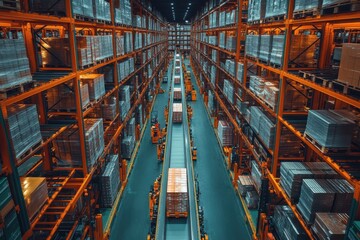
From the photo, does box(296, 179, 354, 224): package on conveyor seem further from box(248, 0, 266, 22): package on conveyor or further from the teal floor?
box(248, 0, 266, 22): package on conveyor

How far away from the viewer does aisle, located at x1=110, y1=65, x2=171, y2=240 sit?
27.5 ft

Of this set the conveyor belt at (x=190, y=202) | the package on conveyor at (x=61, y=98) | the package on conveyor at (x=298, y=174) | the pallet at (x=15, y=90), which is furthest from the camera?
the conveyor belt at (x=190, y=202)

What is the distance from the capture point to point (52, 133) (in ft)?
18.0

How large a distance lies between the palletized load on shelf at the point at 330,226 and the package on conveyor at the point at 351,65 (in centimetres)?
212

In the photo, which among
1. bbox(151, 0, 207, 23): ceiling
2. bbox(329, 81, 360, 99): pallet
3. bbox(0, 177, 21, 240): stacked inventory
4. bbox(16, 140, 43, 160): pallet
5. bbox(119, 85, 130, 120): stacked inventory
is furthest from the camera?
bbox(151, 0, 207, 23): ceiling

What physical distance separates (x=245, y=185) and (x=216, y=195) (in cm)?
128

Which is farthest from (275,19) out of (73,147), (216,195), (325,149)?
(216,195)

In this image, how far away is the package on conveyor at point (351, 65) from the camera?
3.75 m

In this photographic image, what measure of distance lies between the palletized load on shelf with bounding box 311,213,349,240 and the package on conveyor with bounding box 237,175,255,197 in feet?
15.5

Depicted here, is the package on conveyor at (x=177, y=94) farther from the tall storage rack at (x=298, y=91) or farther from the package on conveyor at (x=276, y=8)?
the package on conveyor at (x=276, y=8)

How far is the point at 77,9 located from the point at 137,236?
628 cm

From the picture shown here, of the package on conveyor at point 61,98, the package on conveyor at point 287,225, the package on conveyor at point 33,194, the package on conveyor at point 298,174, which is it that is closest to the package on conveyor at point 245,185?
the package on conveyor at point 287,225

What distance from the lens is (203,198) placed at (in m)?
9.98

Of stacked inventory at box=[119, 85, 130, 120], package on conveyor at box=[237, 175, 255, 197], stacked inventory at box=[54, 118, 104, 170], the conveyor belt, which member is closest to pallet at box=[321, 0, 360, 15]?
stacked inventory at box=[54, 118, 104, 170]
